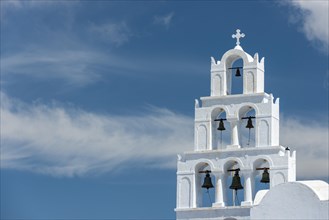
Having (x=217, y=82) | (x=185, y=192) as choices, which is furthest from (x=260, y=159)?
(x=217, y=82)

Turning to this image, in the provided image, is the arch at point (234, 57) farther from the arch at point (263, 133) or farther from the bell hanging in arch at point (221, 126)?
the arch at point (263, 133)

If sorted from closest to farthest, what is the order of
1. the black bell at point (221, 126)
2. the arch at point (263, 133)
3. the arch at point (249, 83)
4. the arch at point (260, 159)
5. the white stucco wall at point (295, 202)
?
the white stucco wall at point (295, 202)
the arch at point (260, 159)
the arch at point (263, 133)
the arch at point (249, 83)
the black bell at point (221, 126)

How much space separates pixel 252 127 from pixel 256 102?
44.8 inches

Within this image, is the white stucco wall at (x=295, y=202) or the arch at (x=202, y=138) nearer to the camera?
the white stucco wall at (x=295, y=202)

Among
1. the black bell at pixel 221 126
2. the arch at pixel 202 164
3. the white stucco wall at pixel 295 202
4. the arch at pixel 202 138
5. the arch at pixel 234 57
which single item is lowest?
the white stucco wall at pixel 295 202

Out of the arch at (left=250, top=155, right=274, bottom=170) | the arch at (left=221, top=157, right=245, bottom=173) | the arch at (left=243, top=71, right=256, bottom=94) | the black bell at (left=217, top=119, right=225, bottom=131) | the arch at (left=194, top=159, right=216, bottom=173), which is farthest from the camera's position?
the black bell at (left=217, top=119, right=225, bottom=131)

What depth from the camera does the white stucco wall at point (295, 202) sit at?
46.4 metres

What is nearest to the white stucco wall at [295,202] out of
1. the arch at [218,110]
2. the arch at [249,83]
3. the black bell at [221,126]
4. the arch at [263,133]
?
the arch at [263,133]

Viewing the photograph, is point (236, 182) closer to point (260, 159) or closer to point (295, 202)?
point (260, 159)

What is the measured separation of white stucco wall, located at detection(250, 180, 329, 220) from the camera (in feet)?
152

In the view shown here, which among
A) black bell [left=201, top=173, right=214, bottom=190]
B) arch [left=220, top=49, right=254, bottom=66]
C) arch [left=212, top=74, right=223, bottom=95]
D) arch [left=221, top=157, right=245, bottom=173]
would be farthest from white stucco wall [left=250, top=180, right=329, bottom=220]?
arch [left=220, top=49, right=254, bottom=66]

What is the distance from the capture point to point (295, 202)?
47.0 metres

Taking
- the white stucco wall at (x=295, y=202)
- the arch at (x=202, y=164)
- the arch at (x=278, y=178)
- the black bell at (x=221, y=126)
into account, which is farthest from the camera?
the black bell at (x=221, y=126)

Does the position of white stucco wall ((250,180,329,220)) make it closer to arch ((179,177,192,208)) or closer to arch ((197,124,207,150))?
arch ((179,177,192,208))
